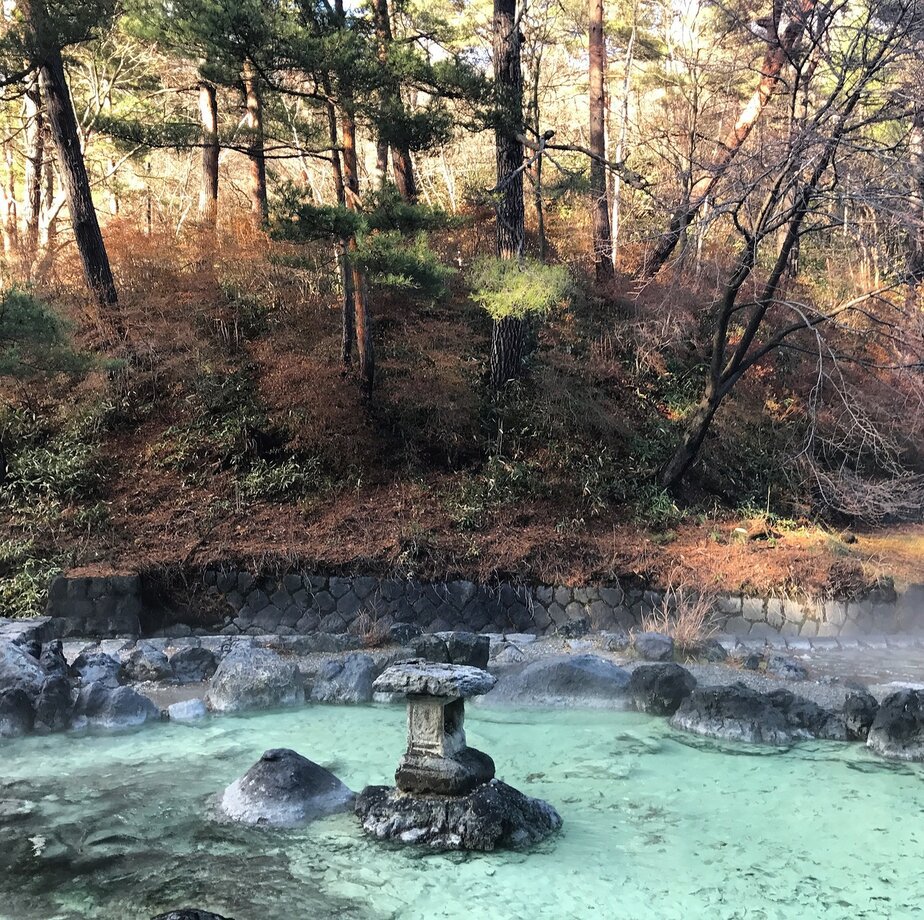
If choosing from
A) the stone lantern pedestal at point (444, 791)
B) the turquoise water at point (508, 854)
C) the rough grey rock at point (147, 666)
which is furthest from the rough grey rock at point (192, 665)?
the stone lantern pedestal at point (444, 791)

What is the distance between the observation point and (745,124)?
474 inches

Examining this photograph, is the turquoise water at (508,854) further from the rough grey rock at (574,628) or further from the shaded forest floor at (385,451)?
the shaded forest floor at (385,451)

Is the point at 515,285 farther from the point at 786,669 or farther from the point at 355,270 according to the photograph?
the point at 786,669

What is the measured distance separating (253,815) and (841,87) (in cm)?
820

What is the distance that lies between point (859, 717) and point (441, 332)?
312 inches

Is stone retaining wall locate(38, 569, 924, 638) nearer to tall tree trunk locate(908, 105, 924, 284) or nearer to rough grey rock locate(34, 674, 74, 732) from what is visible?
rough grey rock locate(34, 674, 74, 732)

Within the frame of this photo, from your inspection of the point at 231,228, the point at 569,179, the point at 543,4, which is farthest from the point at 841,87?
the point at 543,4

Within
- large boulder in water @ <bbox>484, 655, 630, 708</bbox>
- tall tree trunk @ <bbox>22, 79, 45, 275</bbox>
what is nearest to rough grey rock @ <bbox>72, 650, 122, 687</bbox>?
large boulder in water @ <bbox>484, 655, 630, 708</bbox>

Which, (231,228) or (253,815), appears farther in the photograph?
(231,228)

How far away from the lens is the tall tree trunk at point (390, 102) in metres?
8.80

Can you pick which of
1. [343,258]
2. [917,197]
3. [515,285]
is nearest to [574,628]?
[515,285]

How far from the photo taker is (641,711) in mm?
6141

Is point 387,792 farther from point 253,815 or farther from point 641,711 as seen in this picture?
point 641,711

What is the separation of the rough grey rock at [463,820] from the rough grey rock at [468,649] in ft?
9.51
